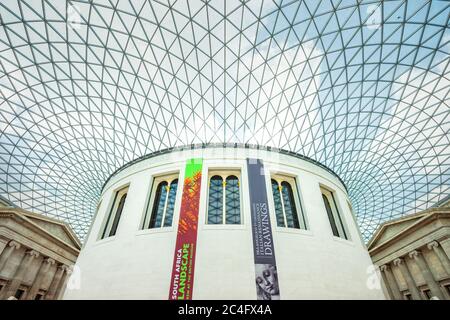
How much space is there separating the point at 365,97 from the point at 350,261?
1673 cm

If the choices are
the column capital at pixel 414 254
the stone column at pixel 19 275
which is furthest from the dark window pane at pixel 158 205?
the column capital at pixel 414 254

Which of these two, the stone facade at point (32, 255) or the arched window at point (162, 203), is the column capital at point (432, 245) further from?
the stone facade at point (32, 255)

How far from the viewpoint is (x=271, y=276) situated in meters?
12.8

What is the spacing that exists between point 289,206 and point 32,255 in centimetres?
2929

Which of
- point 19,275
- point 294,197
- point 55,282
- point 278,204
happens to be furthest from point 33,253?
point 294,197

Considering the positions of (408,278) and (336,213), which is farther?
(408,278)

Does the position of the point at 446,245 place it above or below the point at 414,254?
below

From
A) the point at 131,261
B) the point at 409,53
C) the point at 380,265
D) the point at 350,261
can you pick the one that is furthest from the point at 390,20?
the point at 380,265

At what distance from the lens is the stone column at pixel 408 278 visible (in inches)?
947

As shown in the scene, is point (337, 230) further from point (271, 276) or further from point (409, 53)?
point (409, 53)

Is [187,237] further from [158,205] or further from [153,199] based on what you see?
[153,199]

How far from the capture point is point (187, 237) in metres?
14.4

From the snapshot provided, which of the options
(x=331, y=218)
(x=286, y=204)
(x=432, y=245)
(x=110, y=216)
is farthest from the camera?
(x=432, y=245)

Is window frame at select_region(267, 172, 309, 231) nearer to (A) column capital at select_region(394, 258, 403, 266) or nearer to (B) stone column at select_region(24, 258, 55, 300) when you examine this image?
(A) column capital at select_region(394, 258, 403, 266)
